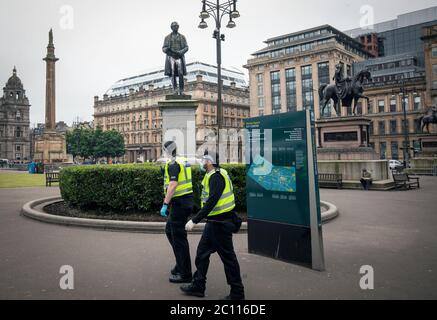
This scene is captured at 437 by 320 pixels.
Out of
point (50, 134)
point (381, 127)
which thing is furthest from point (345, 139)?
point (381, 127)

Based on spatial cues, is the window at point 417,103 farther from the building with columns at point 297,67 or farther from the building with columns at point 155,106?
the building with columns at point 155,106

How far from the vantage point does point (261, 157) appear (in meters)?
6.56

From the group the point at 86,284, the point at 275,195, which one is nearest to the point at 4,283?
the point at 86,284

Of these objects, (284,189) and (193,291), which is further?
(284,189)

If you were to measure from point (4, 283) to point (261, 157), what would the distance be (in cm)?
480

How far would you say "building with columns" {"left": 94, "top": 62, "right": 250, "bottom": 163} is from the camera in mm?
83312

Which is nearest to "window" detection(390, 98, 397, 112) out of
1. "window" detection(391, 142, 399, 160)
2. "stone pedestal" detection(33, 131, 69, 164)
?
"window" detection(391, 142, 399, 160)

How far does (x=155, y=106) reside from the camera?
9050cm

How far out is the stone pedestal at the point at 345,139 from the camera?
2109cm

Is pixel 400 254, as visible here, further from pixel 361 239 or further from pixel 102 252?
pixel 102 252

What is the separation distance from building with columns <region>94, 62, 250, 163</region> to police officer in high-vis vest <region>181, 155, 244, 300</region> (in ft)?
234

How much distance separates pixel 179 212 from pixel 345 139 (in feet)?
63.1

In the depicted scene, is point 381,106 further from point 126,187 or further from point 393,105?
point 126,187

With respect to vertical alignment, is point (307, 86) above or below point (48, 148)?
above
